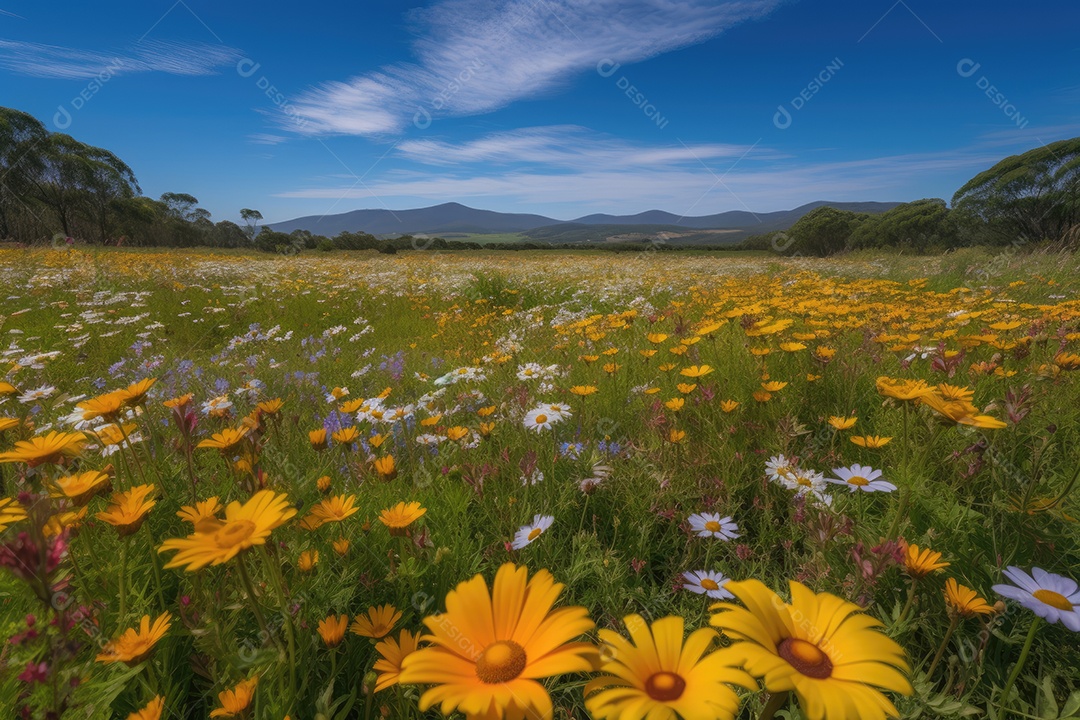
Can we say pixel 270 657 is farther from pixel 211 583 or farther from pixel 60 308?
pixel 60 308

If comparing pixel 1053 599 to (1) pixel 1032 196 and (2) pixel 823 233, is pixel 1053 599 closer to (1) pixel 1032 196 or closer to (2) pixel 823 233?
(1) pixel 1032 196

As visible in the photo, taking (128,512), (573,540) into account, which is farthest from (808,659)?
(128,512)

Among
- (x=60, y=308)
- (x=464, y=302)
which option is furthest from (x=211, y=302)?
(x=464, y=302)

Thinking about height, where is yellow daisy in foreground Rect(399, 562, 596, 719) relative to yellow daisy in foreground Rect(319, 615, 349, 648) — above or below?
above

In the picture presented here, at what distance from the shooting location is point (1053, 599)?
3.14 feet

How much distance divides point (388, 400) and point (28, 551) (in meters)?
2.41

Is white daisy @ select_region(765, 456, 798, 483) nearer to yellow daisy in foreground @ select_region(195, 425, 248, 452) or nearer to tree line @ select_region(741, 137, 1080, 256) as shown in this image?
yellow daisy in foreground @ select_region(195, 425, 248, 452)

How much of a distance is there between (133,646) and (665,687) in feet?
3.36

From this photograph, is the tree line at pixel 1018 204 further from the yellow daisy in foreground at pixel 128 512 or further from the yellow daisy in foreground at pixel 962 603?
the yellow daisy in foreground at pixel 128 512

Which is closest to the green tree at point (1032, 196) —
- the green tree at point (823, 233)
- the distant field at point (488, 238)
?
the green tree at point (823, 233)

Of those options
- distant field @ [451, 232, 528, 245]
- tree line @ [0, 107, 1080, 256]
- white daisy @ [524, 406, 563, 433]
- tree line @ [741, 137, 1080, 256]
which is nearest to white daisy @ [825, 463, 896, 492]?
white daisy @ [524, 406, 563, 433]

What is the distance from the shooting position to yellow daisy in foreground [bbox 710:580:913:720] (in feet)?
1.69

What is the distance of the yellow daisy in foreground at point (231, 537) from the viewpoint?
691 mm

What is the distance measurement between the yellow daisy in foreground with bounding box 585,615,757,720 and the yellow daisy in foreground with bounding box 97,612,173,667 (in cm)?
88
